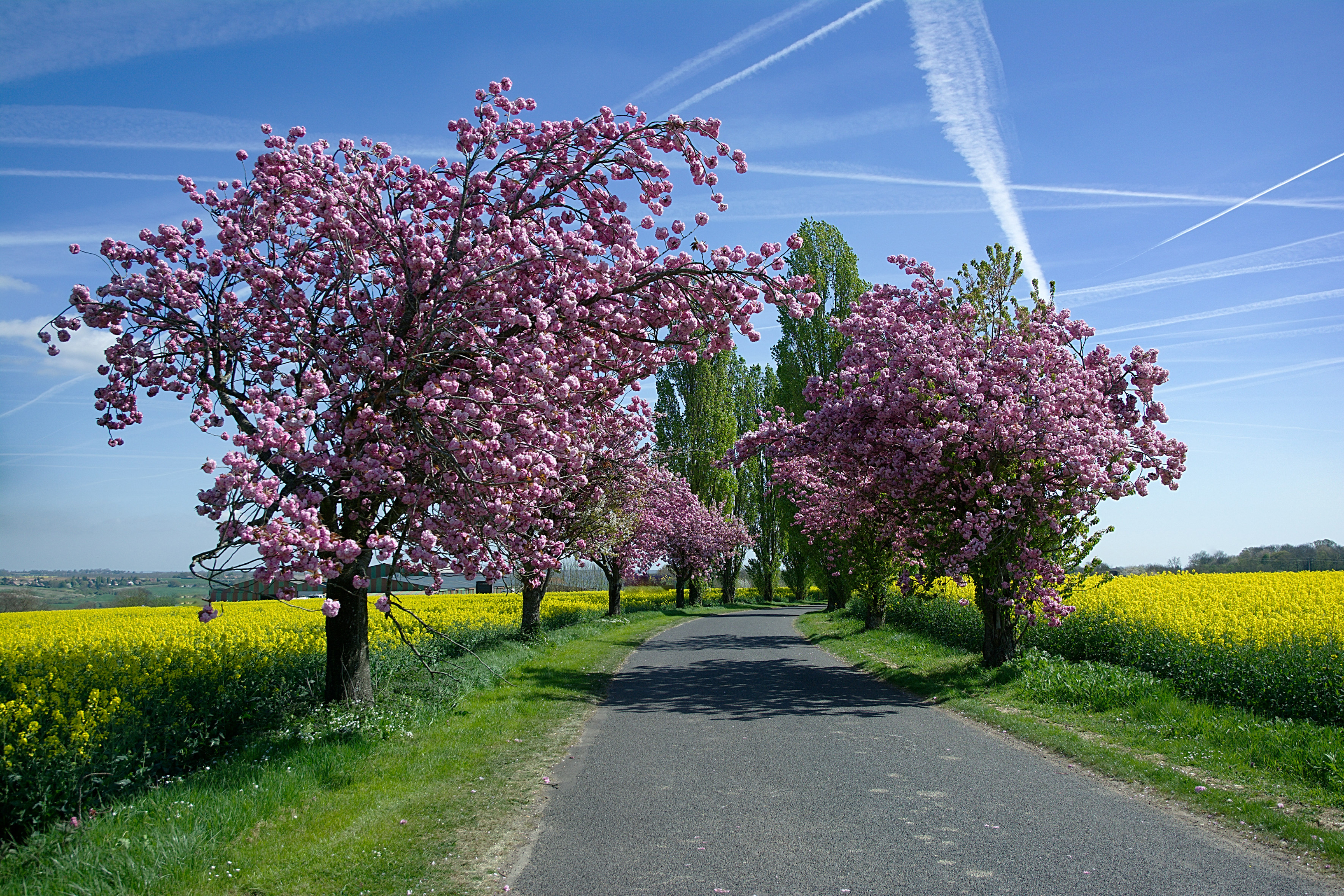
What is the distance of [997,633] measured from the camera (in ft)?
48.5

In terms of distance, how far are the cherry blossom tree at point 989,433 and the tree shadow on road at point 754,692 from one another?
289 centimetres

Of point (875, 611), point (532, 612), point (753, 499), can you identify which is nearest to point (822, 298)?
point (875, 611)

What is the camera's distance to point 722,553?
46.9 meters

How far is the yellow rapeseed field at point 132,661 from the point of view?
26.0 feet

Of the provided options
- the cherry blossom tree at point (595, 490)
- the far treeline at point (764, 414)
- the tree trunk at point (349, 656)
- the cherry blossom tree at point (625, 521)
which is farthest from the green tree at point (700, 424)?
the tree trunk at point (349, 656)

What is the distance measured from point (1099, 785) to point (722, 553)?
3975 cm

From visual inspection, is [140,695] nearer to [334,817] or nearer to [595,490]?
[334,817]

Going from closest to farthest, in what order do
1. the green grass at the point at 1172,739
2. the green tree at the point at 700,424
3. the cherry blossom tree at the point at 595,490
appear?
the green grass at the point at 1172,739 < the cherry blossom tree at the point at 595,490 < the green tree at the point at 700,424

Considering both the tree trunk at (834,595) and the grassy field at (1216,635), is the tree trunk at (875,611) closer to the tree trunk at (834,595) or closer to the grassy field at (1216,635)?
the grassy field at (1216,635)

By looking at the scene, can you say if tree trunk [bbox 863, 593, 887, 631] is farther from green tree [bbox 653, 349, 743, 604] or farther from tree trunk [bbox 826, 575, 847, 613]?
green tree [bbox 653, 349, 743, 604]

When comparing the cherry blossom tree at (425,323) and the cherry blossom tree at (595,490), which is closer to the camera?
the cherry blossom tree at (425,323)

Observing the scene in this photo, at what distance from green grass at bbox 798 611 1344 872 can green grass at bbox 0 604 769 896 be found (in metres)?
5.76

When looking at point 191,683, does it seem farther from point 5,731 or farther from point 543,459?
point 543,459

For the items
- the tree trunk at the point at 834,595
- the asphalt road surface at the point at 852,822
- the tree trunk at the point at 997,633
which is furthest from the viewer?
the tree trunk at the point at 834,595
